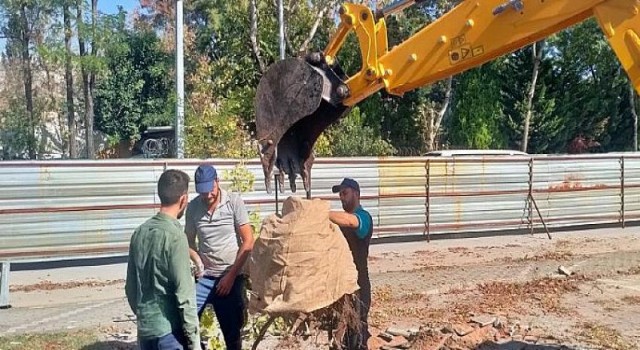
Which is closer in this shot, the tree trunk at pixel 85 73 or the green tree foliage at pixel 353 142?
the green tree foliage at pixel 353 142

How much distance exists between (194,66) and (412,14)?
11.8 meters

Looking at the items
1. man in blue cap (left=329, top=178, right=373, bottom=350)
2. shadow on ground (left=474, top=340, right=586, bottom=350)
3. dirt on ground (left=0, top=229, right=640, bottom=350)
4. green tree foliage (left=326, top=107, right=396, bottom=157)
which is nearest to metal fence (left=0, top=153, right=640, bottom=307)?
dirt on ground (left=0, top=229, right=640, bottom=350)

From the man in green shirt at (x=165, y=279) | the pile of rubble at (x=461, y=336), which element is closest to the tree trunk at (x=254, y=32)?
the pile of rubble at (x=461, y=336)

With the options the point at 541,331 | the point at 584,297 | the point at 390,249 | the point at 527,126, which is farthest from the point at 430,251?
the point at 527,126

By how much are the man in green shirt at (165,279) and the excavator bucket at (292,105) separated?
115cm

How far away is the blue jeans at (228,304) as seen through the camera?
18.2ft

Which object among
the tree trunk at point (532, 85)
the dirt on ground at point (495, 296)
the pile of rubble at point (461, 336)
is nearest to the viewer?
the pile of rubble at point (461, 336)

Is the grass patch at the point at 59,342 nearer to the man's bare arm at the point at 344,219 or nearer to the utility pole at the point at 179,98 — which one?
the man's bare arm at the point at 344,219

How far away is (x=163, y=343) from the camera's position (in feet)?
13.9

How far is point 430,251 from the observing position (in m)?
13.8

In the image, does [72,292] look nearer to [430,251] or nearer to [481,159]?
[430,251]

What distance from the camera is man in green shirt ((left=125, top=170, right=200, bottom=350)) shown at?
4086mm

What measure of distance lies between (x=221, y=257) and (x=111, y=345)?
226 centimetres

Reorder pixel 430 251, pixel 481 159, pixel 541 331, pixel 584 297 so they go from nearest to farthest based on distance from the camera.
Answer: pixel 541 331 < pixel 584 297 < pixel 430 251 < pixel 481 159
